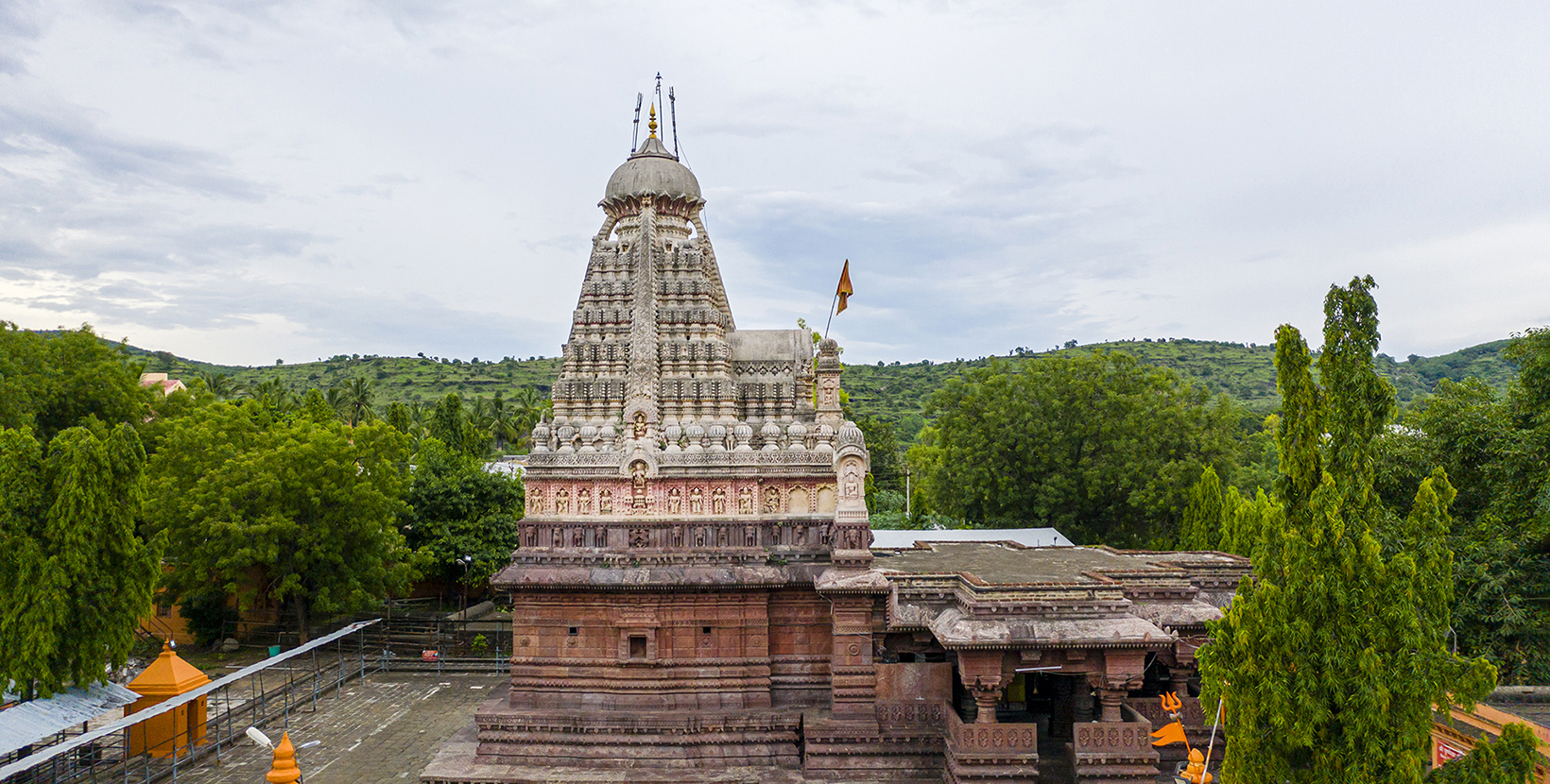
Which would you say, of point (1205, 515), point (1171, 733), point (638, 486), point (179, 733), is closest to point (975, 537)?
point (1205, 515)

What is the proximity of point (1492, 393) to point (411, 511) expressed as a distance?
29777mm

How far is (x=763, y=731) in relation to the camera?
1648cm

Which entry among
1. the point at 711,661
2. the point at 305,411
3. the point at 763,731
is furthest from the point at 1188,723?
the point at 305,411

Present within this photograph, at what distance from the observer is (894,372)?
124375 millimetres

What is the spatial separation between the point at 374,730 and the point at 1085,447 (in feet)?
81.7

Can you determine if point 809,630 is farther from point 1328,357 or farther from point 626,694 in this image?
point 1328,357

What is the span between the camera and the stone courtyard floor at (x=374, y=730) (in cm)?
1650

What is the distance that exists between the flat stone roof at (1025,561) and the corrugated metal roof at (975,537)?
18.2 feet

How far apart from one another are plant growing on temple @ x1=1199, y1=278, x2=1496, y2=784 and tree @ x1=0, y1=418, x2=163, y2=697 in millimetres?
18352

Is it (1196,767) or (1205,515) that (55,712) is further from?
(1205,515)

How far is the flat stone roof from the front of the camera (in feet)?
56.4

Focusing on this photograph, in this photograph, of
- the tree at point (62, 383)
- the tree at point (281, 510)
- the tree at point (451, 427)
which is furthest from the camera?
the tree at point (451, 427)

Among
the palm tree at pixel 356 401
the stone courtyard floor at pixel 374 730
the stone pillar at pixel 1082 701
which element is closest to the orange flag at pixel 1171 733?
the stone pillar at pixel 1082 701

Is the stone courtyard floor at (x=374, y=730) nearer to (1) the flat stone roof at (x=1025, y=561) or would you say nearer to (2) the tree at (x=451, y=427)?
(1) the flat stone roof at (x=1025, y=561)
